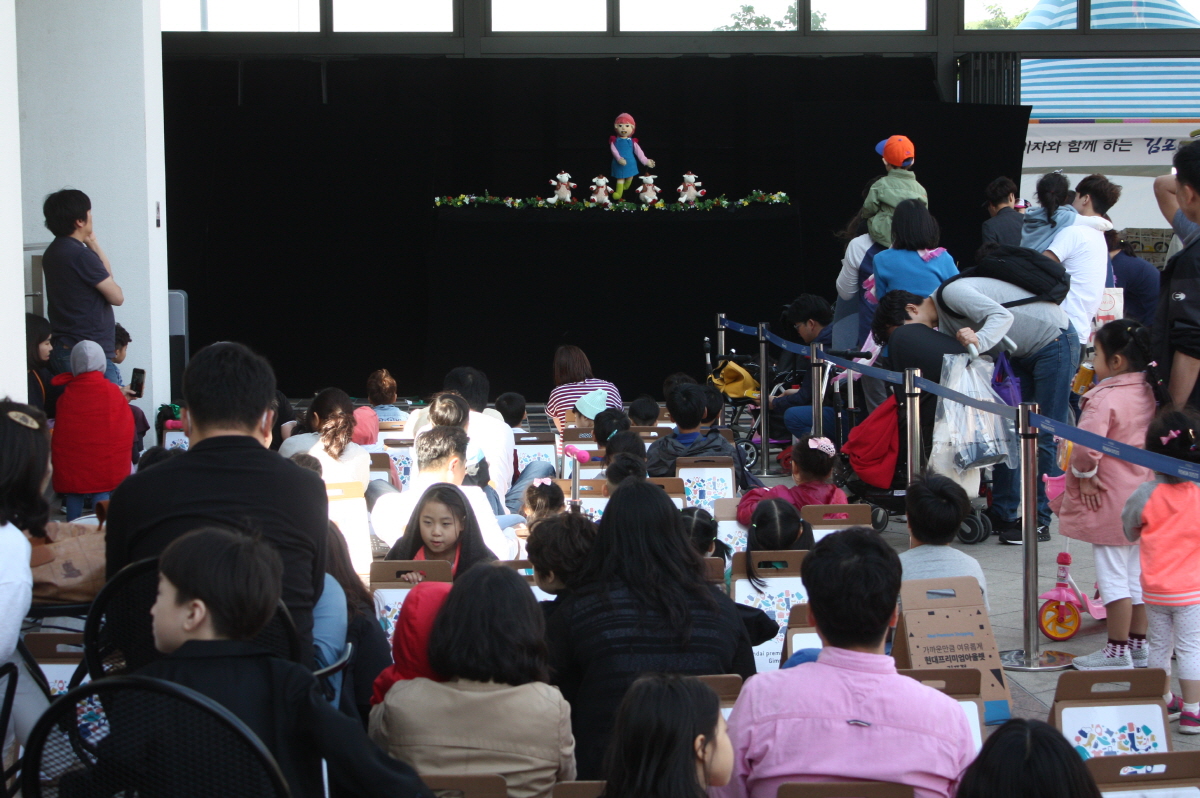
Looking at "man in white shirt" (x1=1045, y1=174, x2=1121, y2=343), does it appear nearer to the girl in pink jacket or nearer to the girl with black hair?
the girl in pink jacket

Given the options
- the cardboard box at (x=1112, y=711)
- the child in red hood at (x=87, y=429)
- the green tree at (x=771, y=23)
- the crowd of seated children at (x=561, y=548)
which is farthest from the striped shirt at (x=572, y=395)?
the green tree at (x=771, y=23)

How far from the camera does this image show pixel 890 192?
22.0ft

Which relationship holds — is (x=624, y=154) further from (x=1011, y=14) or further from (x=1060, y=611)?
(x=1060, y=611)

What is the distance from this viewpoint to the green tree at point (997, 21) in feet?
38.0

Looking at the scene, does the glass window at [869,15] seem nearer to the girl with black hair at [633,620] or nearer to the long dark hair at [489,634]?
the girl with black hair at [633,620]

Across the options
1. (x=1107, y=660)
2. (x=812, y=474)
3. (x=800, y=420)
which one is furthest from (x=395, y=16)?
(x=1107, y=660)

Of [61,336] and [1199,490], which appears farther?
[61,336]

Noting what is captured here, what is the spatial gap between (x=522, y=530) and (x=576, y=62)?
7.75 m

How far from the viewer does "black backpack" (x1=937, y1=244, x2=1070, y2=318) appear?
530 centimetres

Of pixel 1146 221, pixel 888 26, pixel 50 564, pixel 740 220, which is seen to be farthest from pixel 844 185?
pixel 50 564

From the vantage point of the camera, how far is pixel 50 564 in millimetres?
2518

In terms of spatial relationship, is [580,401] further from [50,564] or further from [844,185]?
[844,185]

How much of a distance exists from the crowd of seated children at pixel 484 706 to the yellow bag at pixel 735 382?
6.19 m

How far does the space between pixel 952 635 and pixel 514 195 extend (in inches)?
345
